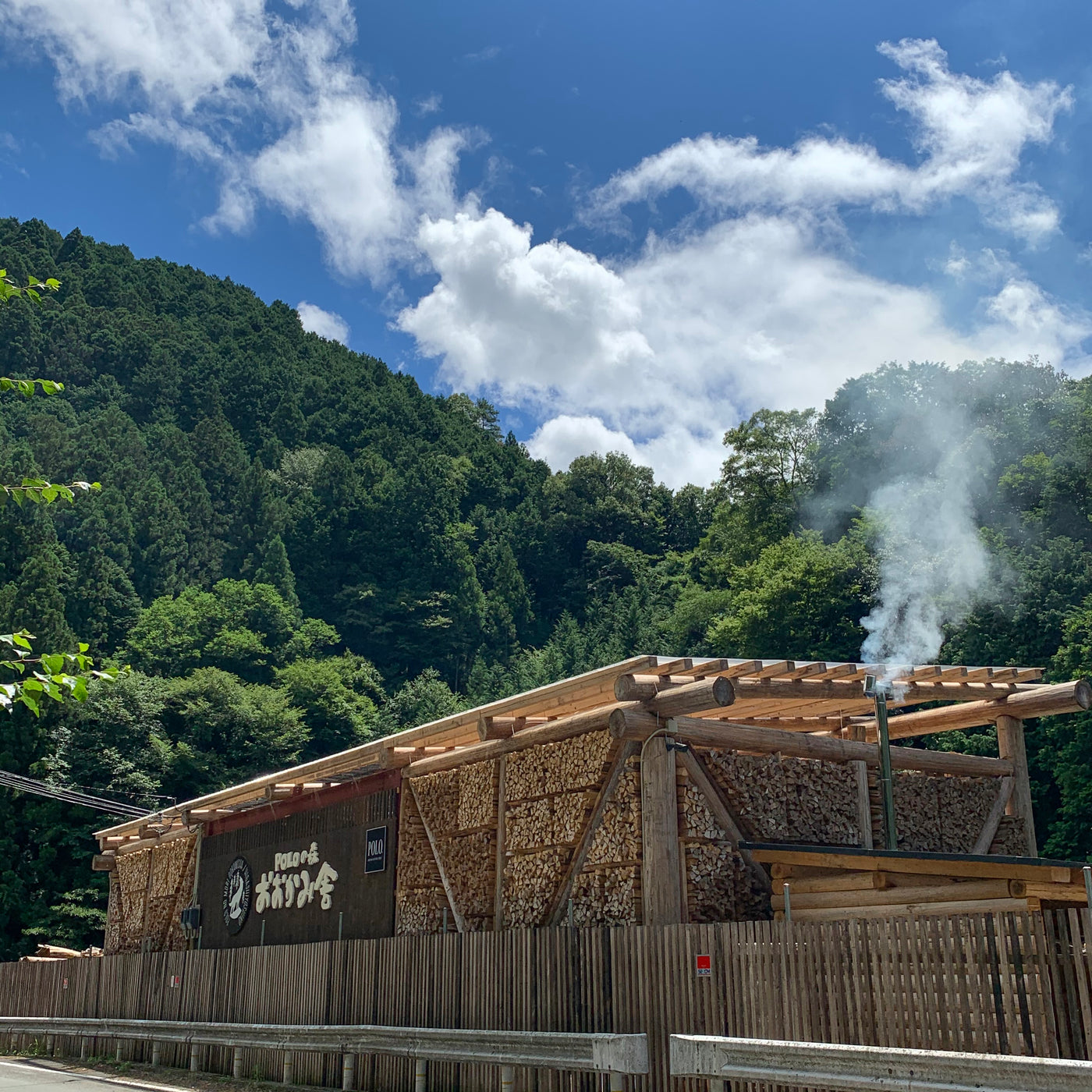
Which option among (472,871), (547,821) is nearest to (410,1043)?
(472,871)

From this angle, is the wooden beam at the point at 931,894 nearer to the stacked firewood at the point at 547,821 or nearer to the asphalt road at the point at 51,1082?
the stacked firewood at the point at 547,821

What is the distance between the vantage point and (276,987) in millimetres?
15367

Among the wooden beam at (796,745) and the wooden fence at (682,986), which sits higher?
the wooden beam at (796,745)

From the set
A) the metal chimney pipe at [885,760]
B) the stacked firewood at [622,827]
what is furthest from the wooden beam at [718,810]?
the metal chimney pipe at [885,760]

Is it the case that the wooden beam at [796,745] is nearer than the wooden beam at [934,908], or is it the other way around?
the wooden beam at [934,908]

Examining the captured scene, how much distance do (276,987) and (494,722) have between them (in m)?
4.99

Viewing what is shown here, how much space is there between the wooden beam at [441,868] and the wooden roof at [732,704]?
2.15ft

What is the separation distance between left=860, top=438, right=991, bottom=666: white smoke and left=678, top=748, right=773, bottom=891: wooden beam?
20.4 metres

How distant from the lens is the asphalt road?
45.4 ft

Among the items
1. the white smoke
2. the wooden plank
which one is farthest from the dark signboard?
the white smoke

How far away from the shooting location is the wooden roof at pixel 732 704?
11844 mm

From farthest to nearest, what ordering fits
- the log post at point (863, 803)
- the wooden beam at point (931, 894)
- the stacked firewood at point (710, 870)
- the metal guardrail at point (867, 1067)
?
the log post at point (863, 803)
the stacked firewood at point (710, 870)
the wooden beam at point (931, 894)
the metal guardrail at point (867, 1067)

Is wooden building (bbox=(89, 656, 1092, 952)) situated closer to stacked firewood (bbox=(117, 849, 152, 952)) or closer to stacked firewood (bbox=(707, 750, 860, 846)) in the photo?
stacked firewood (bbox=(707, 750, 860, 846))

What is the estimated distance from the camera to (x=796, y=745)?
13289 millimetres
